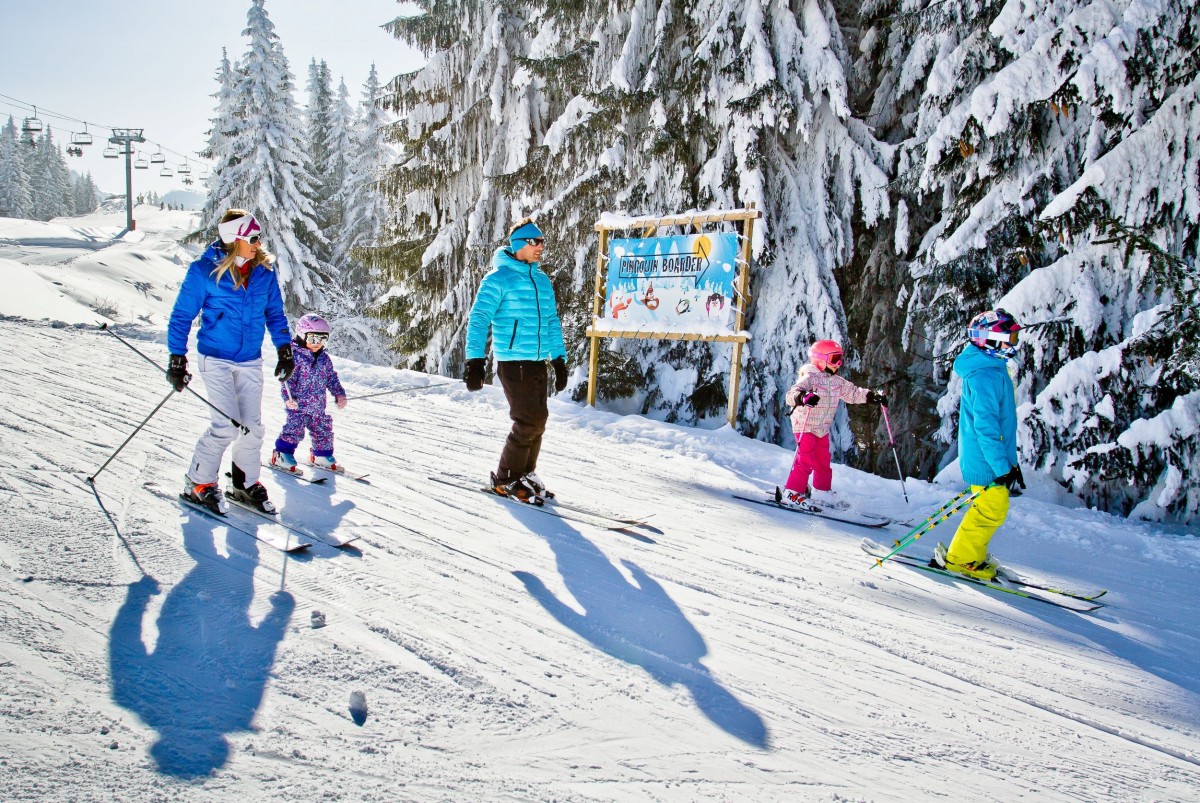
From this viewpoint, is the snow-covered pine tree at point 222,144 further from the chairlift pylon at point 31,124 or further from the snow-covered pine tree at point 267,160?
the chairlift pylon at point 31,124

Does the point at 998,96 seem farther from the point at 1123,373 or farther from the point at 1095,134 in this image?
the point at 1123,373

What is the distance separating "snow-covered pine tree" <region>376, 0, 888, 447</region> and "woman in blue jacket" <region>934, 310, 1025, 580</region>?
18.1ft

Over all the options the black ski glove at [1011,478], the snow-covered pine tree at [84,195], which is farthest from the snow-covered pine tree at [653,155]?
→ the snow-covered pine tree at [84,195]

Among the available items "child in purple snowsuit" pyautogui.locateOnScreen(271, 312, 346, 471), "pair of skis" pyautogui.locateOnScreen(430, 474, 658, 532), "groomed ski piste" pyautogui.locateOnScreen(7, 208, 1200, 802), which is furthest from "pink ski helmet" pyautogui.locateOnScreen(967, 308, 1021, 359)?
"child in purple snowsuit" pyautogui.locateOnScreen(271, 312, 346, 471)

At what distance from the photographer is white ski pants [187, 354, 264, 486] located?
164 inches

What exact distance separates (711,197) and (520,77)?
4535 millimetres

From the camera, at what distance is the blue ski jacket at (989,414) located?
13.0 ft

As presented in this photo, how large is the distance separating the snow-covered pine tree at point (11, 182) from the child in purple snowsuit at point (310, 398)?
81159mm

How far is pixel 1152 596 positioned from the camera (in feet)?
13.1

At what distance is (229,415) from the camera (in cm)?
423

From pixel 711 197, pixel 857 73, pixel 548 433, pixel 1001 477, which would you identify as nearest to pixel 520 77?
pixel 711 197

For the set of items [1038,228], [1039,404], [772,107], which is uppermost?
[772,107]

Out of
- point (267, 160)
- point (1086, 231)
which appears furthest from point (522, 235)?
point (267, 160)

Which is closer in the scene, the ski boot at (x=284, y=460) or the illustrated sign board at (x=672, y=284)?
the ski boot at (x=284, y=460)
